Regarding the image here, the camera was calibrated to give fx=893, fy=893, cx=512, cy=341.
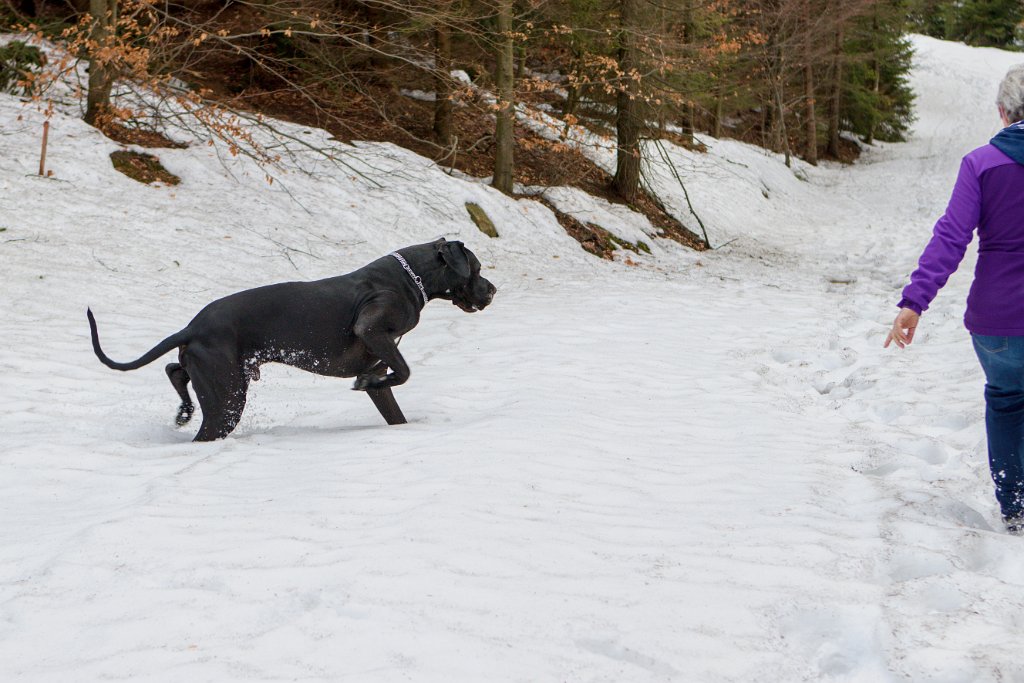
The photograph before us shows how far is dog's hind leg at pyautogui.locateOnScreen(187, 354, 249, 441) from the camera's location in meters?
5.22

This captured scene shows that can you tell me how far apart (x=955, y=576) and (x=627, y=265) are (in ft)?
36.1

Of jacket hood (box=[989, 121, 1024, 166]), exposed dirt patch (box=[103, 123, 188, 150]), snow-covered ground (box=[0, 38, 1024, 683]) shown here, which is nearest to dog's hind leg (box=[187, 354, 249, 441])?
snow-covered ground (box=[0, 38, 1024, 683])

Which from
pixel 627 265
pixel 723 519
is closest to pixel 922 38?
pixel 627 265

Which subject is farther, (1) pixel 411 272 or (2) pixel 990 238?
(1) pixel 411 272

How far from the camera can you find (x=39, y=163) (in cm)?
1091

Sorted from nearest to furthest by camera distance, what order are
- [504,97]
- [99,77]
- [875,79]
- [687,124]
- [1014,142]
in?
[1014,142] → [99,77] → [504,97] → [687,124] → [875,79]

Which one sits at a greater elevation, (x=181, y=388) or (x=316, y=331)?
(x=316, y=331)

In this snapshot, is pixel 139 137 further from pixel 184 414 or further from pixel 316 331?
pixel 316 331

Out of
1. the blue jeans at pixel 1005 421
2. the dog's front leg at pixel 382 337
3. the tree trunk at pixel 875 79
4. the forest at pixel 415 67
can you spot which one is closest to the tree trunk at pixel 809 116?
the tree trunk at pixel 875 79

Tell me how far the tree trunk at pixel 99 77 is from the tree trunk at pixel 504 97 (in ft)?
18.1

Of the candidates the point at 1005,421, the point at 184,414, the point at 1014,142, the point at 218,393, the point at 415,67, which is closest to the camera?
the point at 1014,142

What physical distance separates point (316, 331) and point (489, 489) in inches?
72.4

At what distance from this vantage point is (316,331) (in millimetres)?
5504

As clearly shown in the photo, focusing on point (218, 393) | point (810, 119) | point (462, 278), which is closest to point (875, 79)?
point (810, 119)
